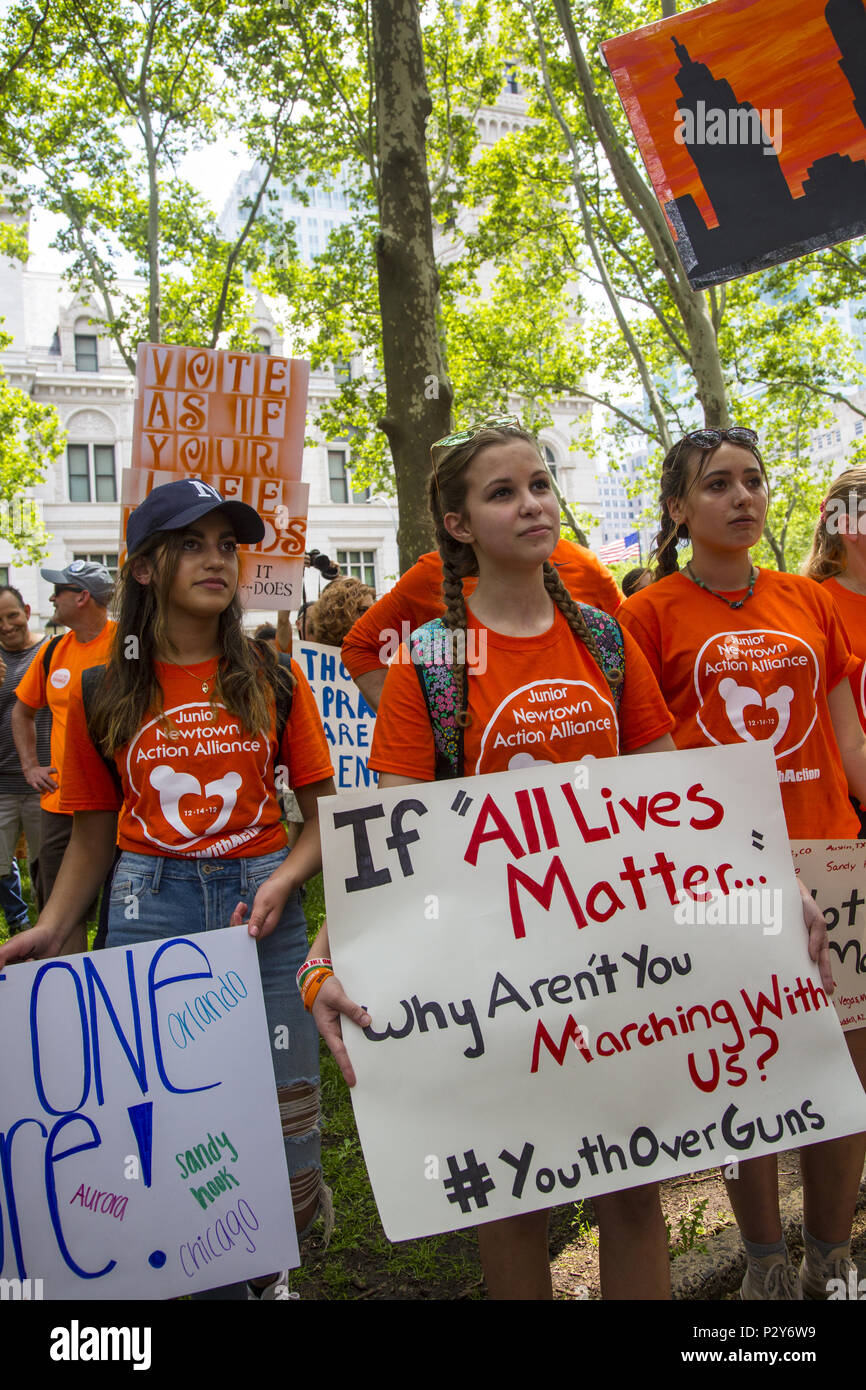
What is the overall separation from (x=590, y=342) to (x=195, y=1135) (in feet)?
75.5

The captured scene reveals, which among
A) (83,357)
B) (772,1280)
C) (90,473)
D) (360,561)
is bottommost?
(772,1280)

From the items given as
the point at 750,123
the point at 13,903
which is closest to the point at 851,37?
the point at 750,123

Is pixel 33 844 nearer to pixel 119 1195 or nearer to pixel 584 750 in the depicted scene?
pixel 119 1195

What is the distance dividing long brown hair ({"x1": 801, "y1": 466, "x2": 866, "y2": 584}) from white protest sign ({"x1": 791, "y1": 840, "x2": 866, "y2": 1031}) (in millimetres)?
988

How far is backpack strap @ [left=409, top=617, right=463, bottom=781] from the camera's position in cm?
202

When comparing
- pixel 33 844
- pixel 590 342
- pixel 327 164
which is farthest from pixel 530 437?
pixel 590 342

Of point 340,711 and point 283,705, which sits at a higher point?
point 283,705

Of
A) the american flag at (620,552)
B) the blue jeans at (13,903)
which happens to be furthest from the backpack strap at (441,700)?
the american flag at (620,552)

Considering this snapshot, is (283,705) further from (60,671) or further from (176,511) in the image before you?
(60,671)

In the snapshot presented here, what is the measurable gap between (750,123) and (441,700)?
311 cm

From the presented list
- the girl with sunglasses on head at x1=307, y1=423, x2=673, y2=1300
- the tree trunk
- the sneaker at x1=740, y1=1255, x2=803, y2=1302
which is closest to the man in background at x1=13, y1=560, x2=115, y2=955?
the tree trunk

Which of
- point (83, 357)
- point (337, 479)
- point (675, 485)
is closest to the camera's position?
point (675, 485)

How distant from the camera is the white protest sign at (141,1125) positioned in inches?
78.6

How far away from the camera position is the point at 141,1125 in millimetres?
2047
